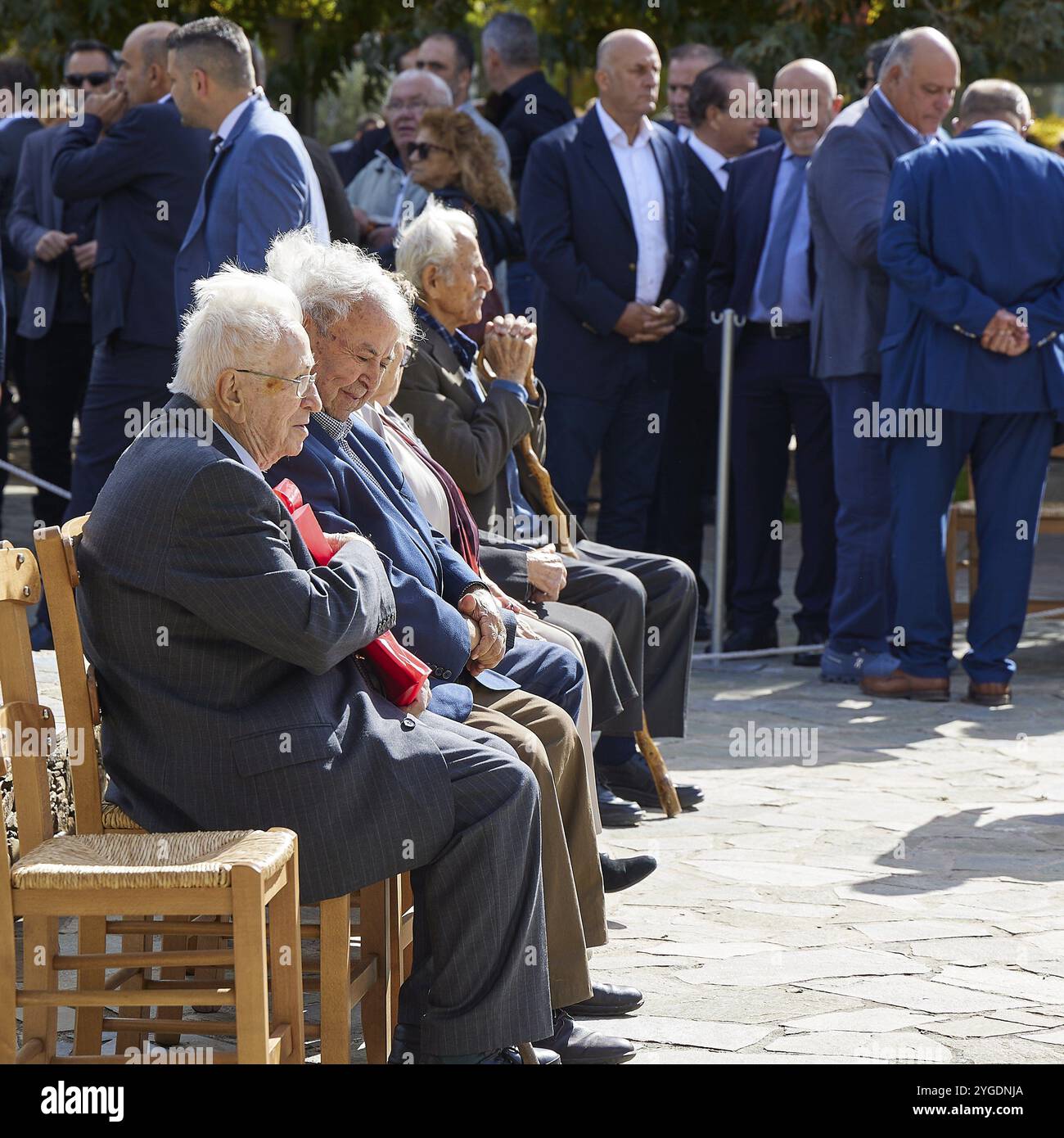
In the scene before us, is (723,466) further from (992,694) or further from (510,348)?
(510,348)

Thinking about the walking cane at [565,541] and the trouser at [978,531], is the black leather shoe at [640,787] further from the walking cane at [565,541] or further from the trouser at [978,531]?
the trouser at [978,531]

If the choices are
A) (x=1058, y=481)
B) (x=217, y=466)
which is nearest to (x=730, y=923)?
(x=217, y=466)

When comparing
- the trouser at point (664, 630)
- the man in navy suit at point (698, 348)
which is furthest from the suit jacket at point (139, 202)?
the man in navy suit at point (698, 348)

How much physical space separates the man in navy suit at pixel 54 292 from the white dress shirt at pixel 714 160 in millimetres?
2679

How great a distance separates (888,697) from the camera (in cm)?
707

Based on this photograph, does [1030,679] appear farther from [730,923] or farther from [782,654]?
[730,923]

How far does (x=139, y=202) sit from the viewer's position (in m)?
6.64

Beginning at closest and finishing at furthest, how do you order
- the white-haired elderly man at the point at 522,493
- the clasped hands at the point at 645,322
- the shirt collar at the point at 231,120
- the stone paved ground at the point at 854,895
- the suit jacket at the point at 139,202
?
the stone paved ground at the point at 854,895
the white-haired elderly man at the point at 522,493
the shirt collar at the point at 231,120
the suit jacket at the point at 139,202
the clasped hands at the point at 645,322

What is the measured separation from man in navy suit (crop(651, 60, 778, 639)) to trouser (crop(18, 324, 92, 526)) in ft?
8.65

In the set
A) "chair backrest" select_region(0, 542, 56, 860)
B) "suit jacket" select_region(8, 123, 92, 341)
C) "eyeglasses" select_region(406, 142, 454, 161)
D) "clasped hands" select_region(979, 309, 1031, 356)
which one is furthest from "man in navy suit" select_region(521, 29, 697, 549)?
"chair backrest" select_region(0, 542, 56, 860)

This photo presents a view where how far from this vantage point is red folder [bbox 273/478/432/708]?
336 centimetres

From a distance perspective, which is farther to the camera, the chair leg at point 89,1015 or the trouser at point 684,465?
the trouser at point 684,465

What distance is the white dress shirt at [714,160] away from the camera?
27.2 feet

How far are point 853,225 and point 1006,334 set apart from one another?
2.56 ft
